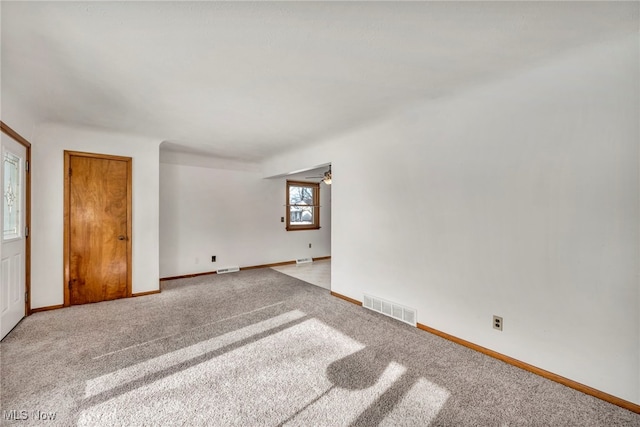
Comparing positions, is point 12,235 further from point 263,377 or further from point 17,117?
point 263,377

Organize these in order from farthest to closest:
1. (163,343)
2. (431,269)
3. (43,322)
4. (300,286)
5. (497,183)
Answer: (300,286) < (43,322) < (431,269) < (163,343) < (497,183)

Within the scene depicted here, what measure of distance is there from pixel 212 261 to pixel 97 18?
4591mm

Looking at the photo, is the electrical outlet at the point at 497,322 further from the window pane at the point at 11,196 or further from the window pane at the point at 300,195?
the window pane at the point at 300,195

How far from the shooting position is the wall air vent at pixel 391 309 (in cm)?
301

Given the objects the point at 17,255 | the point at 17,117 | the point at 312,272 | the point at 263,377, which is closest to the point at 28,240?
the point at 17,255

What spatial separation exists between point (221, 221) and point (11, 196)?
3.05 m

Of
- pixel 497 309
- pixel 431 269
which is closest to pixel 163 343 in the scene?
pixel 431 269

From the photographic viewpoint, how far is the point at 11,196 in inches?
116

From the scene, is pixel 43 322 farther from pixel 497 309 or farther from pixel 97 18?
pixel 497 309

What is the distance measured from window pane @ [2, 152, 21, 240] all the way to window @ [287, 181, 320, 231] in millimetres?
4434

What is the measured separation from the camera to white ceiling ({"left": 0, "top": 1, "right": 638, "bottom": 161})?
5.09 feet

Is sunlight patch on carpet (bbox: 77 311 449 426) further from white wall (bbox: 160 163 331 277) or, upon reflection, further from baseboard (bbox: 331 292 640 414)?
white wall (bbox: 160 163 331 277)

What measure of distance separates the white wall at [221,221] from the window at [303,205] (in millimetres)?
185

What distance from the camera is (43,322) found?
3.05 meters
